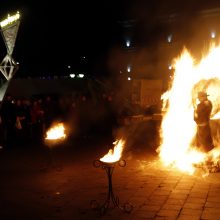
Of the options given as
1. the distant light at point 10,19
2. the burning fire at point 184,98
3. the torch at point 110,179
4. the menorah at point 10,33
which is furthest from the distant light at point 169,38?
the torch at point 110,179

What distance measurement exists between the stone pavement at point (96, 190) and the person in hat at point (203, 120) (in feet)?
3.59

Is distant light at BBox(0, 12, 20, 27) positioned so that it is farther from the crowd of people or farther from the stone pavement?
the stone pavement

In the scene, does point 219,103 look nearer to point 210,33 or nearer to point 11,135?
point 11,135

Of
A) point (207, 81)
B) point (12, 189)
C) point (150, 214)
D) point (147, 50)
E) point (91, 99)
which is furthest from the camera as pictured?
point (147, 50)

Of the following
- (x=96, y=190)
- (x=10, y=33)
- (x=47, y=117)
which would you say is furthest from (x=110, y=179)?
(x=10, y=33)

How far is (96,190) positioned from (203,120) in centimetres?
359

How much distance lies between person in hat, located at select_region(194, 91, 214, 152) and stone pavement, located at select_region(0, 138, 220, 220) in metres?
1.09

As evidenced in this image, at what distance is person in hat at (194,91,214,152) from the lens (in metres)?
9.82

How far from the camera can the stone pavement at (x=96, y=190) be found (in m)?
6.39

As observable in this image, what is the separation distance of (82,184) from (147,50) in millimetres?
43801

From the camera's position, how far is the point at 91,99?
18.8m

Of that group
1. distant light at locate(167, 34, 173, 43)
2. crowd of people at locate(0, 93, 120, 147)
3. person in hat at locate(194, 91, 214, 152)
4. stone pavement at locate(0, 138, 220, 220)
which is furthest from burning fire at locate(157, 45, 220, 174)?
distant light at locate(167, 34, 173, 43)

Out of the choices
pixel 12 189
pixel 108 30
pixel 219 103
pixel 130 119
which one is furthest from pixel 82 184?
pixel 108 30

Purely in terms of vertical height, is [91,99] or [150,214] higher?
[91,99]
